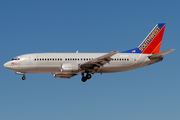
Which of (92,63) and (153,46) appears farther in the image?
(153,46)

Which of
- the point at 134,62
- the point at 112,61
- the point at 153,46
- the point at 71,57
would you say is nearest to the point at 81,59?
the point at 71,57

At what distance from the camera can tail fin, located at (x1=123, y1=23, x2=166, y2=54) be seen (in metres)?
63.0

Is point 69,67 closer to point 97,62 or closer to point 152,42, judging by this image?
point 97,62

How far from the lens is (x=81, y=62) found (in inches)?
2324

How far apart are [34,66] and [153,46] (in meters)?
23.1

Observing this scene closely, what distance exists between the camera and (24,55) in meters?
59.4

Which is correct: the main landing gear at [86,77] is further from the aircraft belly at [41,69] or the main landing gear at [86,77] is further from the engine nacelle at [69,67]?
the aircraft belly at [41,69]

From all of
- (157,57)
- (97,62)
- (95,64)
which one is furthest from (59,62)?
(157,57)

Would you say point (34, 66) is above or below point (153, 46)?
below

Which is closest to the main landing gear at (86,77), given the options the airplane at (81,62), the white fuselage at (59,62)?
the airplane at (81,62)

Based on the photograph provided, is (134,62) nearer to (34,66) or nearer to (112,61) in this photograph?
(112,61)

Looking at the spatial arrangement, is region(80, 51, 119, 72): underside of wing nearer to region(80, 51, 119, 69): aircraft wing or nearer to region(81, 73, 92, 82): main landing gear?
region(80, 51, 119, 69): aircraft wing

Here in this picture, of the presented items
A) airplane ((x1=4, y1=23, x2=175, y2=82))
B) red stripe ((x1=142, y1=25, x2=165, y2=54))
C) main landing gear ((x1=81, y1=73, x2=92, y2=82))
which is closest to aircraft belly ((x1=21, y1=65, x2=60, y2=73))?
airplane ((x1=4, y1=23, x2=175, y2=82))

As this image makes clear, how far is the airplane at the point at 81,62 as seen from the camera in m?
57.5
